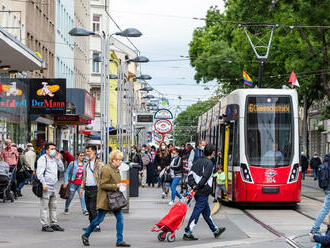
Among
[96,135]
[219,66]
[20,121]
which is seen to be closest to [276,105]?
[20,121]

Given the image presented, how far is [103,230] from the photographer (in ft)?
53.7

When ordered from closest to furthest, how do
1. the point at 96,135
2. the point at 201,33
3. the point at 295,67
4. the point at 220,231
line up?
the point at 220,231 → the point at 295,67 → the point at 201,33 → the point at 96,135

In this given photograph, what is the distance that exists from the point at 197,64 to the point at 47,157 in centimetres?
4364

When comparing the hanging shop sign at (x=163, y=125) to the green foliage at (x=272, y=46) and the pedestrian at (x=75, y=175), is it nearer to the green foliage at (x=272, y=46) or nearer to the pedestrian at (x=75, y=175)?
the green foliage at (x=272, y=46)

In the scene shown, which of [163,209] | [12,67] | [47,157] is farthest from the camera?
[12,67]

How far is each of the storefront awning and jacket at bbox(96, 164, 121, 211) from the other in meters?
9.41

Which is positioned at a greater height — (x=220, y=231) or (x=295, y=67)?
(x=295, y=67)

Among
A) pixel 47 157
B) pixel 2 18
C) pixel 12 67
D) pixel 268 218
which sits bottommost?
pixel 268 218

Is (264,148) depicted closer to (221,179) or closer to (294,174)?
(294,174)

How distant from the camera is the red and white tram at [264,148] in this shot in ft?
72.0

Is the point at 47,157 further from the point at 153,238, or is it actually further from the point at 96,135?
the point at 96,135

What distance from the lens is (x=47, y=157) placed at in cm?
1597

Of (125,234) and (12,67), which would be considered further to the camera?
(12,67)

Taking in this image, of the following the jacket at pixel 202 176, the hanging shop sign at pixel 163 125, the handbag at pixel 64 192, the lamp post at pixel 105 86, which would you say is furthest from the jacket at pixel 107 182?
the hanging shop sign at pixel 163 125
